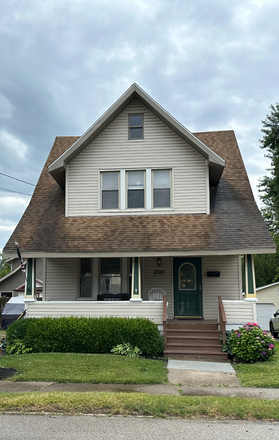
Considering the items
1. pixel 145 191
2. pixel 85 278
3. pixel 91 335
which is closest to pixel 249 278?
pixel 145 191

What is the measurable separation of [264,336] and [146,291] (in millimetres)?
4497

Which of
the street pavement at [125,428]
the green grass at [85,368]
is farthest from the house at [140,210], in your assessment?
the street pavement at [125,428]

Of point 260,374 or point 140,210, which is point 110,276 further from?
point 260,374

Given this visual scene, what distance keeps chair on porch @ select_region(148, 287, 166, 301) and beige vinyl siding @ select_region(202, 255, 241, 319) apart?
1495mm

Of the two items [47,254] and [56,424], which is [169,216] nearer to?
[47,254]

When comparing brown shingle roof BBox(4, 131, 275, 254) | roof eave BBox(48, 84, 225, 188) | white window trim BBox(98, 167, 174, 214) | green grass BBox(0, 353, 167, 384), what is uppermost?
roof eave BBox(48, 84, 225, 188)

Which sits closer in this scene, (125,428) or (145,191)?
(125,428)

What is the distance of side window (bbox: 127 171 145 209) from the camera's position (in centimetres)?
1379

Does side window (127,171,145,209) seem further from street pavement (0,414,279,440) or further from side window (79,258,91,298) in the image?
street pavement (0,414,279,440)

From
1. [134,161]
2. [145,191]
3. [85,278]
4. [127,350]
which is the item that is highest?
[134,161]

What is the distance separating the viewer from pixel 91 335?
11.2 meters

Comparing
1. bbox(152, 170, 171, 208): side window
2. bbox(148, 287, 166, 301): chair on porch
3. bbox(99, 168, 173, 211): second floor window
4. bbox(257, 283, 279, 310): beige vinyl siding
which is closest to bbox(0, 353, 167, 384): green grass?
bbox(148, 287, 166, 301): chair on porch

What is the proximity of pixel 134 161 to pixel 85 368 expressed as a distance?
23.7 feet

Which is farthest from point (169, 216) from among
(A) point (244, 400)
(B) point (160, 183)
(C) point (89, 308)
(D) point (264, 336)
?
(A) point (244, 400)
